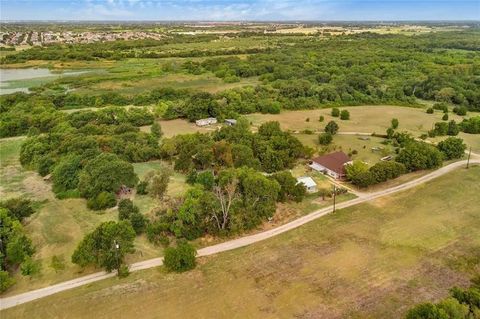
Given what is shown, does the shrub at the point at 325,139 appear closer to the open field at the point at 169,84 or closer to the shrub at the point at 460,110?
the shrub at the point at 460,110

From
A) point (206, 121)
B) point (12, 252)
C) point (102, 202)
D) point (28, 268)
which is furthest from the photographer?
point (206, 121)

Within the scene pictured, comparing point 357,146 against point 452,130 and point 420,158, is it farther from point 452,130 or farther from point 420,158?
point 452,130

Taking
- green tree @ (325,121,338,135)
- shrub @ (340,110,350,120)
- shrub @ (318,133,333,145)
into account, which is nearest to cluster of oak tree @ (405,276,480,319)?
shrub @ (318,133,333,145)

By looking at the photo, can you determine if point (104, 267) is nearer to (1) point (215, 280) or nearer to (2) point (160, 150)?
(1) point (215, 280)

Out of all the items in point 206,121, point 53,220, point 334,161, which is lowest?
point 53,220

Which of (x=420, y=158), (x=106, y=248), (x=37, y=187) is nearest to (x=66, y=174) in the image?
(x=37, y=187)

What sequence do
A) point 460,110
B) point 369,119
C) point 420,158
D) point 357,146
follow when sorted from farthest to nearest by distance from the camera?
point 460,110 → point 369,119 → point 357,146 → point 420,158
